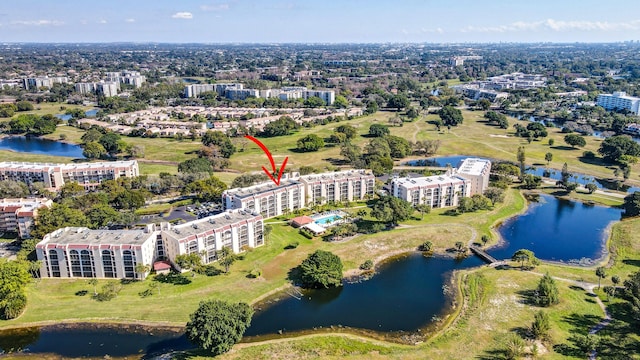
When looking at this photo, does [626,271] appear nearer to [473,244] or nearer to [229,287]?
[473,244]

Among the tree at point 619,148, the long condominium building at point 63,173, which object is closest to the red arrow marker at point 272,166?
the long condominium building at point 63,173

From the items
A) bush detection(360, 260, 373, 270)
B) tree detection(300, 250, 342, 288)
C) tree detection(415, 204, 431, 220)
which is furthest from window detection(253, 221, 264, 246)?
tree detection(415, 204, 431, 220)

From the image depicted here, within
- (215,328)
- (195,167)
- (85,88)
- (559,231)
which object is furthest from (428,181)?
(85,88)

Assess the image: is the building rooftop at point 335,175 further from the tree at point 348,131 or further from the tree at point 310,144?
the tree at point 348,131

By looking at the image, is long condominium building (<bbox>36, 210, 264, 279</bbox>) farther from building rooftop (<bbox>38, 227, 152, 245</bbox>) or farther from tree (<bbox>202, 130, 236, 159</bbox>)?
tree (<bbox>202, 130, 236, 159</bbox>)

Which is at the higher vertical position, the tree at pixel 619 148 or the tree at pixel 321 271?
the tree at pixel 619 148
